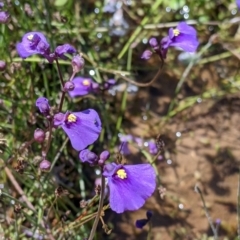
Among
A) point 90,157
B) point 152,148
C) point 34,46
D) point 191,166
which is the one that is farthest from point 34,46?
point 191,166

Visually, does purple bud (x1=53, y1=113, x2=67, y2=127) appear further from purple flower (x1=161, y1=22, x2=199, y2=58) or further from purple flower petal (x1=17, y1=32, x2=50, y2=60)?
purple flower (x1=161, y1=22, x2=199, y2=58)

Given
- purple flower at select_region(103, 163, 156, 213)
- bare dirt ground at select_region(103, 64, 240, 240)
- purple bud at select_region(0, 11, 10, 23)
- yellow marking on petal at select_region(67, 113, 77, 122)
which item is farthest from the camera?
bare dirt ground at select_region(103, 64, 240, 240)

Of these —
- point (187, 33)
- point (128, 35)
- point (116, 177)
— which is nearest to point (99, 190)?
point (116, 177)

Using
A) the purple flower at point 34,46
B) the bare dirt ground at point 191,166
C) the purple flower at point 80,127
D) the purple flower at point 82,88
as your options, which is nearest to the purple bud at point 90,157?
the purple flower at point 80,127

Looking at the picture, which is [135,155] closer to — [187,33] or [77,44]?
[77,44]

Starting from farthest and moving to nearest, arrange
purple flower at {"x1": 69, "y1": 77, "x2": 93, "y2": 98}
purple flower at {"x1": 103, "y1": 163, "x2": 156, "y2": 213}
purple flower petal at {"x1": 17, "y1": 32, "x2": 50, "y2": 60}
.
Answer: purple flower at {"x1": 69, "y1": 77, "x2": 93, "y2": 98}, purple flower petal at {"x1": 17, "y1": 32, "x2": 50, "y2": 60}, purple flower at {"x1": 103, "y1": 163, "x2": 156, "y2": 213}

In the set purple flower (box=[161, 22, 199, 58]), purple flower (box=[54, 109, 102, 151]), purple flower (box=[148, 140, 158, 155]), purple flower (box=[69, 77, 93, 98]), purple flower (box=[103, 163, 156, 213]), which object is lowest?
purple flower (box=[148, 140, 158, 155])

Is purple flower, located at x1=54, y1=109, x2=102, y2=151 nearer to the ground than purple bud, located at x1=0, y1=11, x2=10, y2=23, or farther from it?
nearer to the ground

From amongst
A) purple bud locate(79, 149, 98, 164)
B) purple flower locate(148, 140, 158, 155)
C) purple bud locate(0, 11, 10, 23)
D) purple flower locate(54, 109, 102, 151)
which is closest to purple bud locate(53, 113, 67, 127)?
purple flower locate(54, 109, 102, 151)
